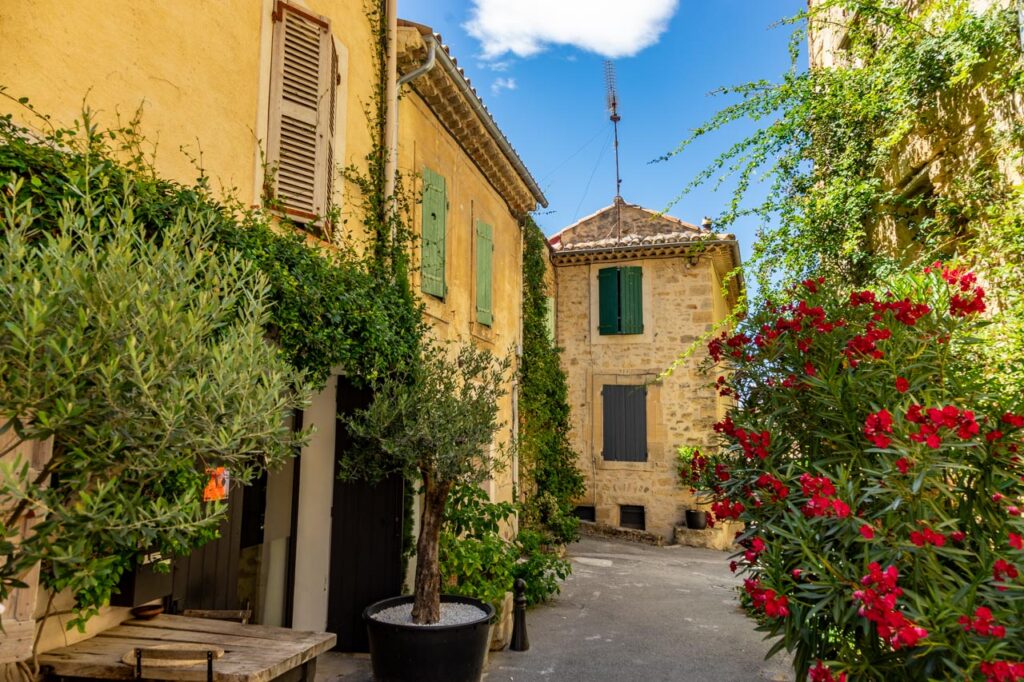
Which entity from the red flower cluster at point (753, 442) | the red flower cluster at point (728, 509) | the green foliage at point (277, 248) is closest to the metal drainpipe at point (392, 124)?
the green foliage at point (277, 248)

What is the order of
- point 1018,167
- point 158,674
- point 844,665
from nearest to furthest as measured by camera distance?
1. point 844,665
2. point 158,674
3. point 1018,167

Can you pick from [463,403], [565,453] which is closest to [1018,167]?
[463,403]

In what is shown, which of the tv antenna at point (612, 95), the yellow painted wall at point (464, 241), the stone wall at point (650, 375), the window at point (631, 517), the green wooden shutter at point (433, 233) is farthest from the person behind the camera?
the tv antenna at point (612, 95)

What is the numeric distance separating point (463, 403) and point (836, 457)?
2948 mm

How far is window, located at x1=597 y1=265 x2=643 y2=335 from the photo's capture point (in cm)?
1437

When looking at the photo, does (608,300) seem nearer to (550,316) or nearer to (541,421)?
(550,316)

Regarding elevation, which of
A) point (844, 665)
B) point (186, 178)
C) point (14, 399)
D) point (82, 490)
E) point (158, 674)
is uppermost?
point (186, 178)

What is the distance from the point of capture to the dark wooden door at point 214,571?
4.84 m

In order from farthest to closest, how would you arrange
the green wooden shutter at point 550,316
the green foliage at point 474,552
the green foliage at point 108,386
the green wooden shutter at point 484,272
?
the green wooden shutter at point 550,316
the green wooden shutter at point 484,272
the green foliage at point 474,552
the green foliage at point 108,386

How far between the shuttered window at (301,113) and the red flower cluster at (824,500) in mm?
4054

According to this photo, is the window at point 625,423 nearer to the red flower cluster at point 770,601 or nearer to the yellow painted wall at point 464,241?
the yellow painted wall at point 464,241

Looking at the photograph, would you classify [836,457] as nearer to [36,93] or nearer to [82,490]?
[82,490]

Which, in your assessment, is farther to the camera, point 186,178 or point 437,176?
point 437,176

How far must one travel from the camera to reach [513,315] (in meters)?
10.9
